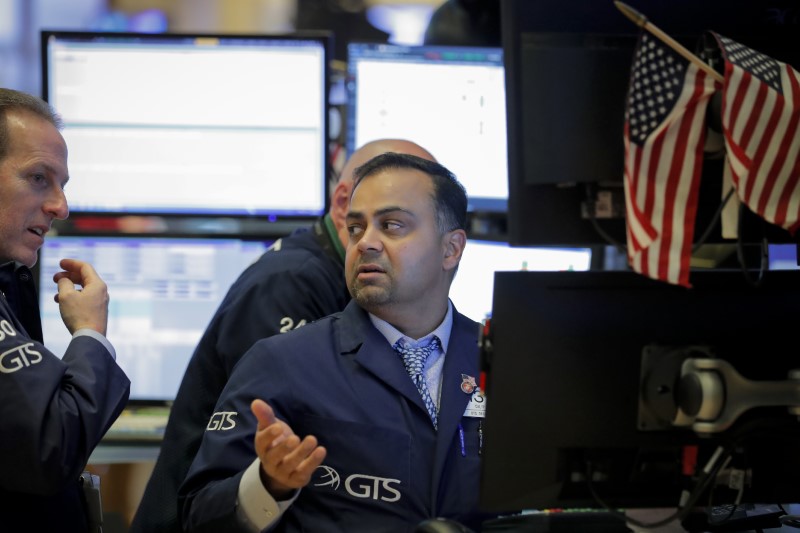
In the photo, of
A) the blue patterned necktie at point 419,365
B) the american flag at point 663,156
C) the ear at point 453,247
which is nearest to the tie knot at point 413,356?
the blue patterned necktie at point 419,365

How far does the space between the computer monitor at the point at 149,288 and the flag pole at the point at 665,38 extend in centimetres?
215

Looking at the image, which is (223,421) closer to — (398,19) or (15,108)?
(15,108)

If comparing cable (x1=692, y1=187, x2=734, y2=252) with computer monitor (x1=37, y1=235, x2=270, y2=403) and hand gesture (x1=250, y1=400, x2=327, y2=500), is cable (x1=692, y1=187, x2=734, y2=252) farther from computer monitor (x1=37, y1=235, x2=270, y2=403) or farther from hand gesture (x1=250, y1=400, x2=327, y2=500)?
computer monitor (x1=37, y1=235, x2=270, y2=403)

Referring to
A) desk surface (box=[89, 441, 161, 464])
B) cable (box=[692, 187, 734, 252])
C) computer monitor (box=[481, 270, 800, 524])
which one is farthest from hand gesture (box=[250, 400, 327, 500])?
desk surface (box=[89, 441, 161, 464])

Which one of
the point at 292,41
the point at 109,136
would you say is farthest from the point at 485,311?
the point at 109,136

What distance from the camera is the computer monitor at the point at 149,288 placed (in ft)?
11.0

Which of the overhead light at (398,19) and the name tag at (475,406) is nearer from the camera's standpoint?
the name tag at (475,406)

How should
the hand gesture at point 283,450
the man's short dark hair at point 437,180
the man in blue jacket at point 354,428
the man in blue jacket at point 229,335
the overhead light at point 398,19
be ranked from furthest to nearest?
the overhead light at point 398,19, the man in blue jacket at point 229,335, the man's short dark hair at point 437,180, the man in blue jacket at point 354,428, the hand gesture at point 283,450

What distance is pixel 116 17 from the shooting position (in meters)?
4.09

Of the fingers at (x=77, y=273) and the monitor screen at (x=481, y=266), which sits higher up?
the fingers at (x=77, y=273)

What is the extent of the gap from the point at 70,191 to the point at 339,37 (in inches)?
46.7

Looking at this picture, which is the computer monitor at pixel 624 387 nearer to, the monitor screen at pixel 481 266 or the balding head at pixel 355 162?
the balding head at pixel 355 162

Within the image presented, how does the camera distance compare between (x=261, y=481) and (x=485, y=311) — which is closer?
(x=261, y=481)

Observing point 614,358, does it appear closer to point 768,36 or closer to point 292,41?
point 768,36
